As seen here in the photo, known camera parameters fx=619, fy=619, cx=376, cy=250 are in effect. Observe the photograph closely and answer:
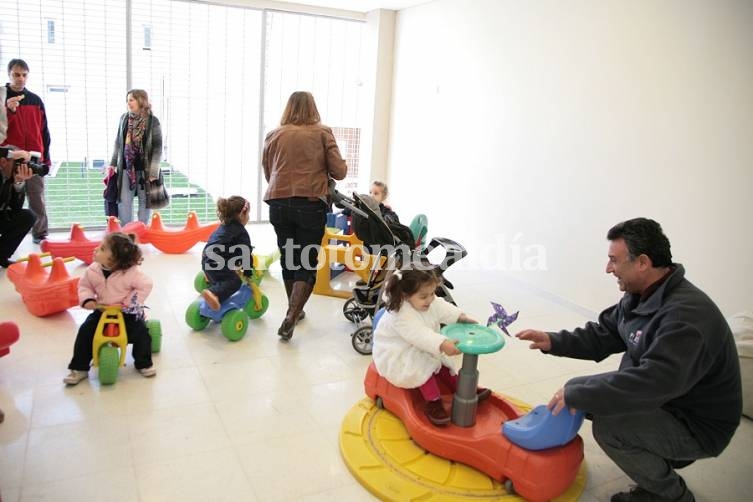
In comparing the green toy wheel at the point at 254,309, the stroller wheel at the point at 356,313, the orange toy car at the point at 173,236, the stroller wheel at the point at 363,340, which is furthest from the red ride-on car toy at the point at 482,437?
the orange toy car at the point at 173,236

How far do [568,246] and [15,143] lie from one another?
4.35 metres

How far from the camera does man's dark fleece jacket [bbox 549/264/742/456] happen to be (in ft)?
6.40

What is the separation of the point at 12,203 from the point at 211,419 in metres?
2.82

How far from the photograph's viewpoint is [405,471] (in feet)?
7.66

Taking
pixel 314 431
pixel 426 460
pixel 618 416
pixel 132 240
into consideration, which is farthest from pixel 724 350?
pixel 132 240

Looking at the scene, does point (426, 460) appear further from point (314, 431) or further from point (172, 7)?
point (172, 7)

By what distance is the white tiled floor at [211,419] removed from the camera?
223 centimetres

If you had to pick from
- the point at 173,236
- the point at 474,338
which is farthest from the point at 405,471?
the point at 173,236

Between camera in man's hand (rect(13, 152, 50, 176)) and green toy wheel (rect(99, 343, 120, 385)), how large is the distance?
7.11ft

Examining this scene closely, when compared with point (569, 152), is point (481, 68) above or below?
above

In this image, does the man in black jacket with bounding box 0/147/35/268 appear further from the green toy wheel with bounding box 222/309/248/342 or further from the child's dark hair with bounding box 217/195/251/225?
the green toy wheel with bounding box 222/309/248/342

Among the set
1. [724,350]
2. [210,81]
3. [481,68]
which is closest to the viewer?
[724,350]

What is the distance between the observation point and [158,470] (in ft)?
7.51

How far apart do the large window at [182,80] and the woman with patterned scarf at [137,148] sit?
3.42 ft
